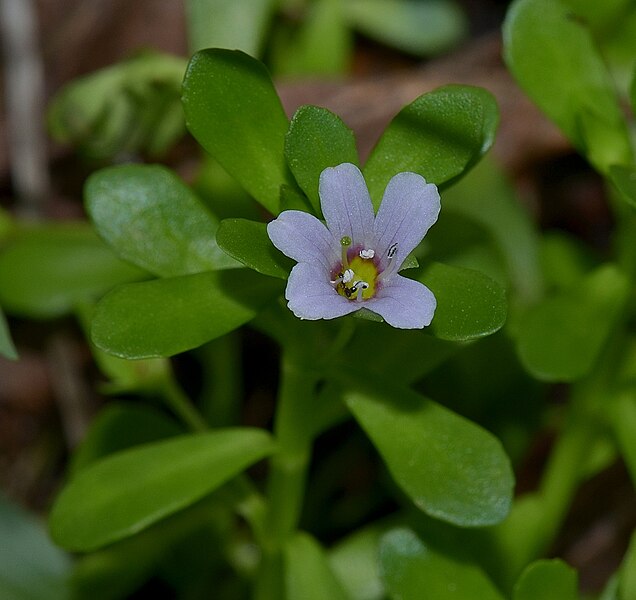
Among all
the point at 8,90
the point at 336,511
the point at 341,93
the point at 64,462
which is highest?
the point at 341,93

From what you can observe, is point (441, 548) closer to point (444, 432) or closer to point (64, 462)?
point (444, 432)

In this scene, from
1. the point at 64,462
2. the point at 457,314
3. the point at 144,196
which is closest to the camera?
the point at 457,314

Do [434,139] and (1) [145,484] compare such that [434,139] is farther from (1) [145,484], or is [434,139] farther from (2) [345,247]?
(1) [145,484]

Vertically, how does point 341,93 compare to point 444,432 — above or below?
below

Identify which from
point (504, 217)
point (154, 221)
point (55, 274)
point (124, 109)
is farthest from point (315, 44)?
point (154, 221)

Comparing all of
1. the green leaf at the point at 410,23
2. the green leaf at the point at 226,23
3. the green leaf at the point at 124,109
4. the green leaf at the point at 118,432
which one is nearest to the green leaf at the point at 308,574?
the green leaf at the point at 118,432

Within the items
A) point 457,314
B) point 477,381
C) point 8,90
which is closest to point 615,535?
point 477,381
